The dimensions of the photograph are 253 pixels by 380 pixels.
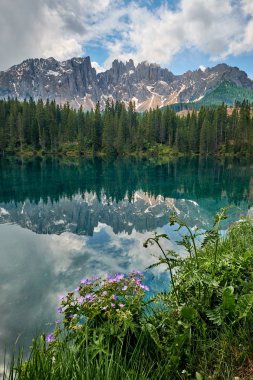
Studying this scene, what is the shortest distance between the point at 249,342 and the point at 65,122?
131751 millimetres

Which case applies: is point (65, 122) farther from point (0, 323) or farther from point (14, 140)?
point (0, 323)

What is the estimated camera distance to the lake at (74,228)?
11.8 metres

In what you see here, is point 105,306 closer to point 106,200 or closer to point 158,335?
point 158,335

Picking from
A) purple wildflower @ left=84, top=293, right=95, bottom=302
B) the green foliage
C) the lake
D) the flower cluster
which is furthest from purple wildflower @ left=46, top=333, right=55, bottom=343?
the green foliage

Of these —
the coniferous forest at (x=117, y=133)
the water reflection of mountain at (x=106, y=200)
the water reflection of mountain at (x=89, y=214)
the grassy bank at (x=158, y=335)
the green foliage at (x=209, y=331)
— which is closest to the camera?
the grassy bank at (x=158, y=335)

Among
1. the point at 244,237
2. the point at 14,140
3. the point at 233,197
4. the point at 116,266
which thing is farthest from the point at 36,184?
the point at 14,140

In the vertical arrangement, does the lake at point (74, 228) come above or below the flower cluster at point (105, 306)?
below

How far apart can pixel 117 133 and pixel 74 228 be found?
331 feet

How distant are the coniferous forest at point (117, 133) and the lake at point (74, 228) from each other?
224 ft

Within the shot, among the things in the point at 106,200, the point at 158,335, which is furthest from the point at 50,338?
the point at 106,200

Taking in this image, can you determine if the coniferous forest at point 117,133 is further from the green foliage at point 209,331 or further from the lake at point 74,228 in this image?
the green foliage at point 209,331

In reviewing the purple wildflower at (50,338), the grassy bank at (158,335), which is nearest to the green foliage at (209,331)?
the grassy bank at (158,335)

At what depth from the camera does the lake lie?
11.8 metres

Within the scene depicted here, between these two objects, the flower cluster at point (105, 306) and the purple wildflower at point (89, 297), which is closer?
Answer: the flower cluster at point (105, 306)
